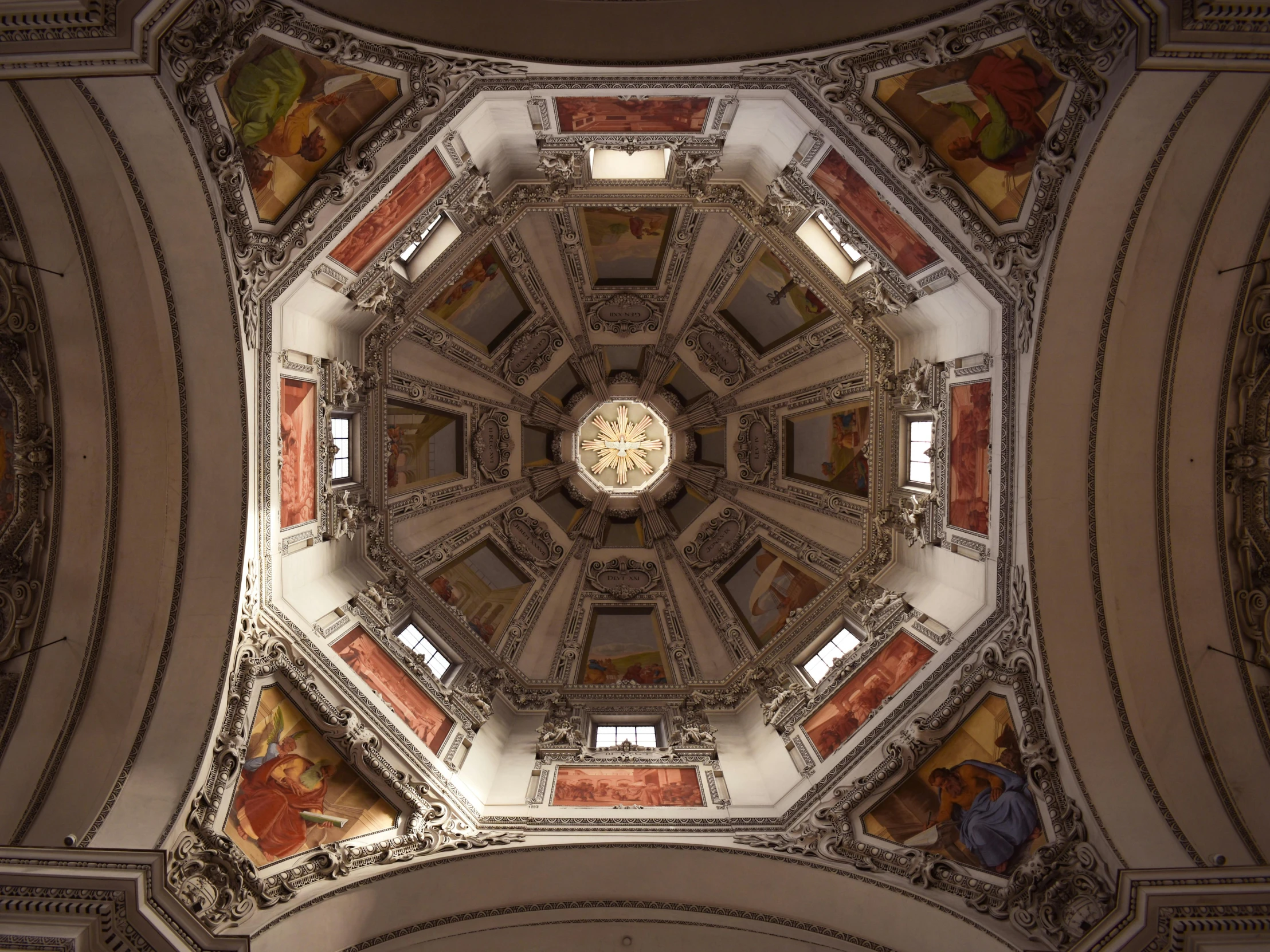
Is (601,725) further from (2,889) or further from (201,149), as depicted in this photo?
(201,149)

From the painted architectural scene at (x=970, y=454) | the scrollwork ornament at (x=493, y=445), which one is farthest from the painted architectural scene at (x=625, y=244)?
the painted architectural scene at (x=970, y=454)

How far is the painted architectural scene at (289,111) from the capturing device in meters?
9.52

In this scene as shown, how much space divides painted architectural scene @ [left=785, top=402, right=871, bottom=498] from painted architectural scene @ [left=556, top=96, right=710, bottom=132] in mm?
7300

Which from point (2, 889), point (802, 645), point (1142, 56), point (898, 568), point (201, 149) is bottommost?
point (2, 889)

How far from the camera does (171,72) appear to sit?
8.62m

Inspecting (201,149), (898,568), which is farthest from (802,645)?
(201,149)

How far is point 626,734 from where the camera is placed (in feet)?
56.6

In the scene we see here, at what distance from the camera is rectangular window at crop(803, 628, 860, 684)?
1617 centimetres

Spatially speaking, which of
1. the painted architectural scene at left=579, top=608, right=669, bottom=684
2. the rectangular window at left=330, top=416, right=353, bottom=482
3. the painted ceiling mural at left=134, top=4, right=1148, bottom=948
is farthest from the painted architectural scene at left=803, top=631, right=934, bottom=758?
the rectangular window at left=330, top=416, right=353, bottom=482

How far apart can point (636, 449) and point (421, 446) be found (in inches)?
227

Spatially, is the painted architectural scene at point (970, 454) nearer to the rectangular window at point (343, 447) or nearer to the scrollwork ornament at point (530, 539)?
the scrollwork ornament at point (530, 539)

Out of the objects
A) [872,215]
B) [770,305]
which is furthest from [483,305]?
[872,215]

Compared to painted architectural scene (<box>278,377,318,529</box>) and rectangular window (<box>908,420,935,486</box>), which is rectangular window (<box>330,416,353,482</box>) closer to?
painted architectural scene (<box>278,377,318,529</box>)

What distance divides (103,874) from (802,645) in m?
12.7
